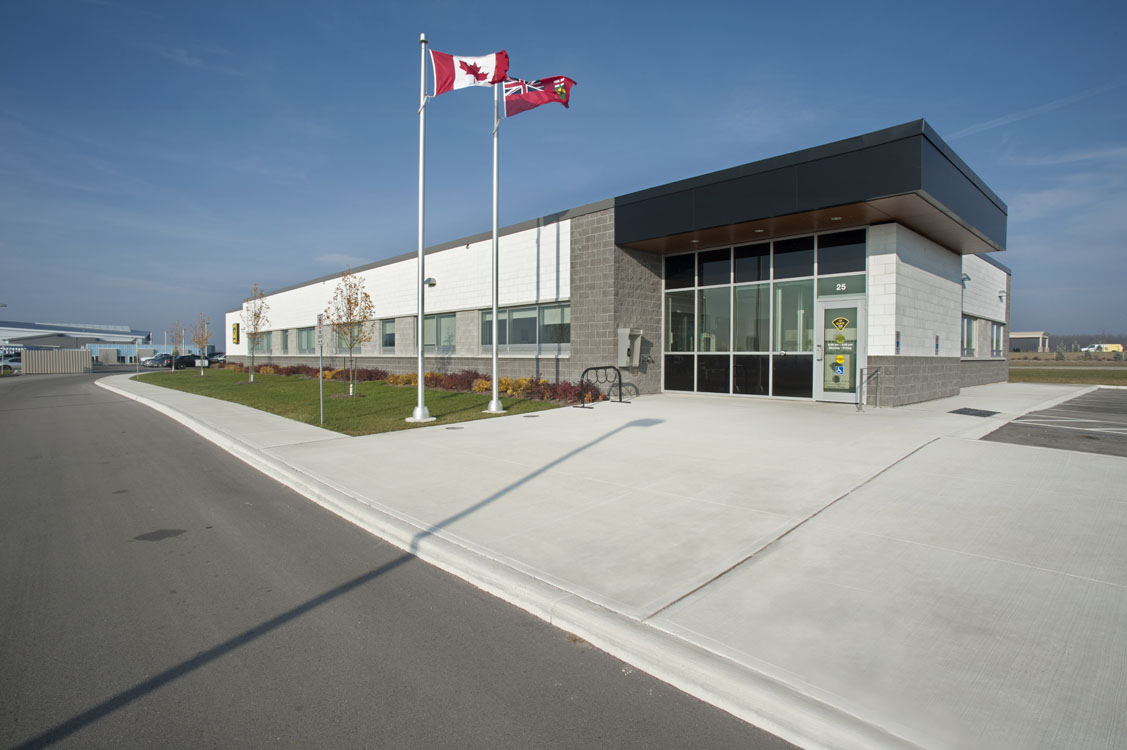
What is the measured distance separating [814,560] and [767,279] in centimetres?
1302

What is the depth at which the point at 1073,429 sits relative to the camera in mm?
10875

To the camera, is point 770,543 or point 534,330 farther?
point 534,330

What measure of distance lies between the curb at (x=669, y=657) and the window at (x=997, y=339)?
29251 mm

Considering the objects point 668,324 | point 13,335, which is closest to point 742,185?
point 668,324

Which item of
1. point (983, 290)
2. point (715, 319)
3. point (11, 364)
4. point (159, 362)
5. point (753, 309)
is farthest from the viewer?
point (159, 362)

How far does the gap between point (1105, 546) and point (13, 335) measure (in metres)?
133

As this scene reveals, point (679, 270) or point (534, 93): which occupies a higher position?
point (534, 93)

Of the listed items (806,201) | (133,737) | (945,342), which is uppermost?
(806,201)

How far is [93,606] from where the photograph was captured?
13.5 ft

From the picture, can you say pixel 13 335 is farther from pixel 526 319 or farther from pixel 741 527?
pixel 741 527

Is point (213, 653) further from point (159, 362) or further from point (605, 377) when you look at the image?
point (159, 362)

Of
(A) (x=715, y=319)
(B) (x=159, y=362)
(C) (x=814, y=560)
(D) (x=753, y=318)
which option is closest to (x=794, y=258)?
(D) (x=753, y=318)

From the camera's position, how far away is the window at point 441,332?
79.5 feet

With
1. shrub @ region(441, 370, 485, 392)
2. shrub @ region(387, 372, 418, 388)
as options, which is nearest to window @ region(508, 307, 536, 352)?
shrub @ region(441, 370, 485, 392)
